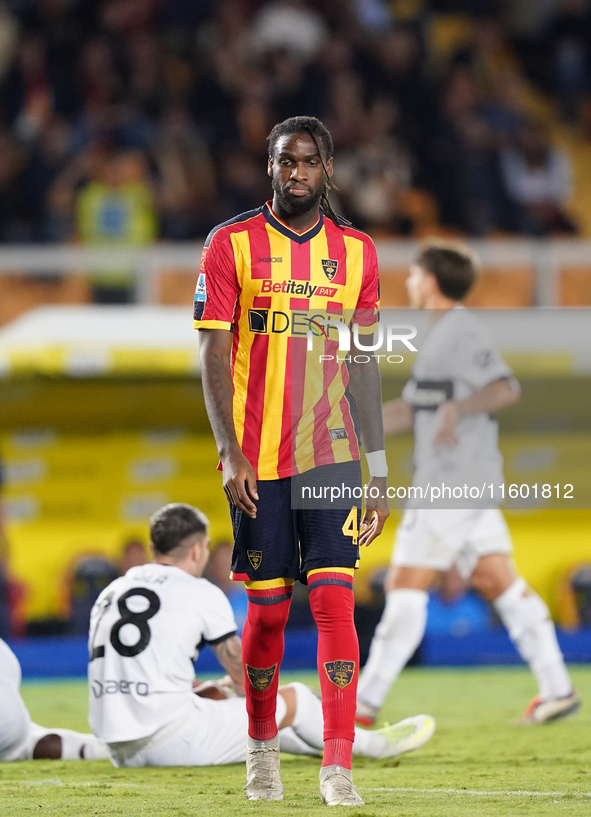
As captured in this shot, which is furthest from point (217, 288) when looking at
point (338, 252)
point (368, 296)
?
point (368, 296)

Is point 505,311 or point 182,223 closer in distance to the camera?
point 505,311

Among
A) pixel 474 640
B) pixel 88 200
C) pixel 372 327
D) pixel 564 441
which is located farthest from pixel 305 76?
pixel 372 327

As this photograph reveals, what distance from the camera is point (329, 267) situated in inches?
161

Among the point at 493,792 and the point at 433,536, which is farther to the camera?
the point at 433,536

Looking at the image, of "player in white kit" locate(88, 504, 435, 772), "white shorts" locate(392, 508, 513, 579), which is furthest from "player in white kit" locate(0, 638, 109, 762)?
"white shorts" locate(392, 508, 513, 579)

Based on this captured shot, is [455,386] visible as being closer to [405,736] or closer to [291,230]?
[405,736]

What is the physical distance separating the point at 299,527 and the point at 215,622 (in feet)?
3.17

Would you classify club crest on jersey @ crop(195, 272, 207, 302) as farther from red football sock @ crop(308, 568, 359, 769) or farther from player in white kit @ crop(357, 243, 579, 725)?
player in white kit @ crop(357, 243, 579, 725)

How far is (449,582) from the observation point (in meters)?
10.0

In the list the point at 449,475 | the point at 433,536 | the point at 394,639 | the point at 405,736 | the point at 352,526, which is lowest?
the point at 405,736

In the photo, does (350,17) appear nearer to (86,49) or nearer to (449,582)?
(86,49)

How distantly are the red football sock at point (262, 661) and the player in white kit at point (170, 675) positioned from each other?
58cm

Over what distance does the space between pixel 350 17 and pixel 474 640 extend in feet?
23.4

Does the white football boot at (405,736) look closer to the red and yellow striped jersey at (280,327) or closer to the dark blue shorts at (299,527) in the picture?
the dark blue shorts at (299,527)
